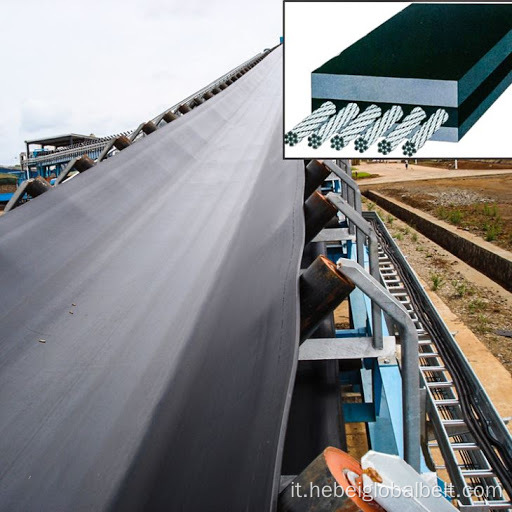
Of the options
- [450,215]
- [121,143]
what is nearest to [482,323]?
[121,143]

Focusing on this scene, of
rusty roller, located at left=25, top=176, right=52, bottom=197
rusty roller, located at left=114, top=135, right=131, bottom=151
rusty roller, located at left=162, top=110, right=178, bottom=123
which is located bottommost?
rusty roller, located at left=25, top=176, right=52, bottom=197

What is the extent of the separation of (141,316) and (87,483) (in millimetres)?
549

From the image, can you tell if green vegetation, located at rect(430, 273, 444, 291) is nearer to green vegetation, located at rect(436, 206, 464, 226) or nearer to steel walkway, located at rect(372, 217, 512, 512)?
green vegetation, located at rect(436, 206, 464, 226)

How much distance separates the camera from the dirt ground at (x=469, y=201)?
1196 centimetres

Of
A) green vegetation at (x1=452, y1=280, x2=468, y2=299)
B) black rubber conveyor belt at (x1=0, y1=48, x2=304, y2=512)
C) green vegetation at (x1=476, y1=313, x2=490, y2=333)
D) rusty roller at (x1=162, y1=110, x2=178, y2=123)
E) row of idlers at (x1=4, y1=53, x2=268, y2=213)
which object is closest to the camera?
black rubber conveyor belt at (x1=0, y1=48, x2=304, y2=512)

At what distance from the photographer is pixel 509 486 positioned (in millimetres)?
2338

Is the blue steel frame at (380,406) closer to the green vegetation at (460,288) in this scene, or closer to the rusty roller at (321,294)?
the rusty roller at (321,294)

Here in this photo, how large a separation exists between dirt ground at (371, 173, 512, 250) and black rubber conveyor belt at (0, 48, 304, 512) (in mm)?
9831

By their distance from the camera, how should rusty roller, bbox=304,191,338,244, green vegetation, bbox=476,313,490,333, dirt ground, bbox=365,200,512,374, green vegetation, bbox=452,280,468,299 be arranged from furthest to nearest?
green vegetation, bbox=452,280,468,299
green vegetation, bbox=476,313,490,333
dirt ground, bbox=365,200,512,374
rusty roller, bbox=304,191,338,244

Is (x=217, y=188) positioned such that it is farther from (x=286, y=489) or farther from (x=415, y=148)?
(x=415, y=148)

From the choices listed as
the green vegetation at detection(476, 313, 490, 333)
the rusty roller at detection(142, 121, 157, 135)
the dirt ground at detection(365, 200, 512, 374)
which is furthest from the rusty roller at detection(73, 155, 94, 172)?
the green vegetation at detection(476, 313, 490, 333)

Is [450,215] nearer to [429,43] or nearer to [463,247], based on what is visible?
[463,247]

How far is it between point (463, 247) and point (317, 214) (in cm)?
1022

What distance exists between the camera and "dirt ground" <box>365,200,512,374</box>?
696 cm
